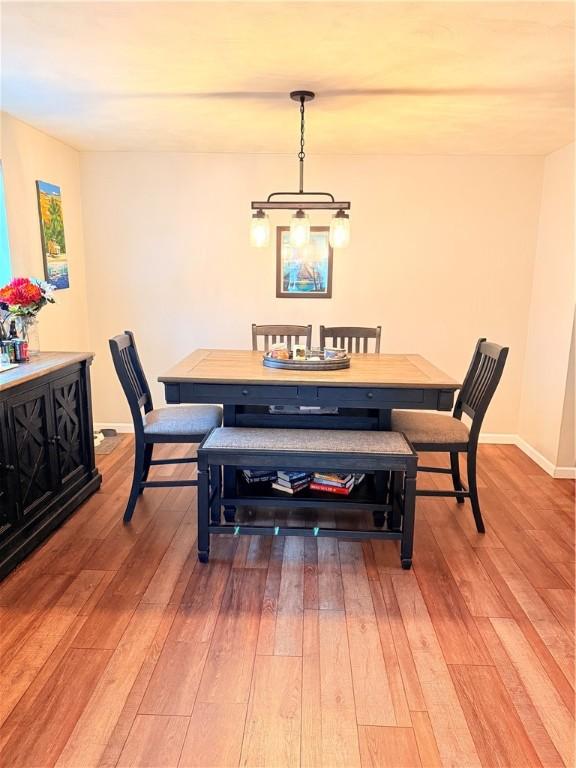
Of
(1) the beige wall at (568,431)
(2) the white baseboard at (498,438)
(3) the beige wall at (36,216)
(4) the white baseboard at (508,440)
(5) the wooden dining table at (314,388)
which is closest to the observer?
(5) the wooden dining table at (314,388)

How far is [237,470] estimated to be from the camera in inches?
108

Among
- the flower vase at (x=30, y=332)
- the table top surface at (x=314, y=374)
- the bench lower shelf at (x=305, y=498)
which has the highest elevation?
the flower vase at (x=30, y=332)

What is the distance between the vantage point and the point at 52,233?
11.4ft

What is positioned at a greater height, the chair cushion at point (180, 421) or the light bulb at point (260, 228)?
the light bulb at point (260, 228)

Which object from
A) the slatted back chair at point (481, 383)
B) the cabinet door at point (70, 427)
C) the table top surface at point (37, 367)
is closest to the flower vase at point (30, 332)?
the table top surface at point (37, 367)

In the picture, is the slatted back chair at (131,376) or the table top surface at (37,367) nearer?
the table top surface at (37,367)

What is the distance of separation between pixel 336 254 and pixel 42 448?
260 centimetres

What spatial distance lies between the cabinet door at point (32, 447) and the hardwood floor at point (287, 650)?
257 mm

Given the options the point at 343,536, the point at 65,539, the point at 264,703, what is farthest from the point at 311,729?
the point at 65,539

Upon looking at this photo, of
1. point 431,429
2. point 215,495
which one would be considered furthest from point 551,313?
point 215,495

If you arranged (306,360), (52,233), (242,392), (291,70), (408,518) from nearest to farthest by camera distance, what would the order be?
(291,70) < (408,518) < (242,392) < (306,360) < (52,233)

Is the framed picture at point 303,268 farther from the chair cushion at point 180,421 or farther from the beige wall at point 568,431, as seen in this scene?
the beige wall at point 568,431

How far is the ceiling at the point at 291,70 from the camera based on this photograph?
1698 mm

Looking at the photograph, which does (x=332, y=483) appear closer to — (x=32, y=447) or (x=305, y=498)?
(x=305, y=498)
